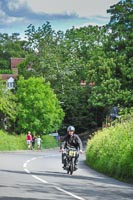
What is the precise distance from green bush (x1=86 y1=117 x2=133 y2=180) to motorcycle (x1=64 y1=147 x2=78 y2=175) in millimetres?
1492

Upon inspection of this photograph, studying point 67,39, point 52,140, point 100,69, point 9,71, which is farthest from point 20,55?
point 100,69

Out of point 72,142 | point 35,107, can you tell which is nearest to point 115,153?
point 72,142

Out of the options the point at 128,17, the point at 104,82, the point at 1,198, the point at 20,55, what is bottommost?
the point at 1,198

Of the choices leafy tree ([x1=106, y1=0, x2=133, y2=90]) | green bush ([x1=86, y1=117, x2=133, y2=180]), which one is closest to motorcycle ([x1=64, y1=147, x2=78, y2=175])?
green bush ([x1=86, y1=117, x2=133, y2=180])

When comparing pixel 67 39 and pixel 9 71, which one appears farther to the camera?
pixel 9 71

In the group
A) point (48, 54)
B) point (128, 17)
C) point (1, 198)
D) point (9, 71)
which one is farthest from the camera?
point (9, 71)

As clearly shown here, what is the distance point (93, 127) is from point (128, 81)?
28.7 meters

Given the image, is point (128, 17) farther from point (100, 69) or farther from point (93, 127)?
point (93, 127)

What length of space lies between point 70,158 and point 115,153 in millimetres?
1852

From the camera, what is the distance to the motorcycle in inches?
867

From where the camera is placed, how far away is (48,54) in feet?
269

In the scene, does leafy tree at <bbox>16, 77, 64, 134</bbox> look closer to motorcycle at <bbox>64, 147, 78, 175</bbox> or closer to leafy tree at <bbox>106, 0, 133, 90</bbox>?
leafy tree at <bbox>106, 0, 133, 90</bbox>

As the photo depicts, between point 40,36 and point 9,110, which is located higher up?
point 40,36

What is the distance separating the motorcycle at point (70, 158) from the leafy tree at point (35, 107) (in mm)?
48334
